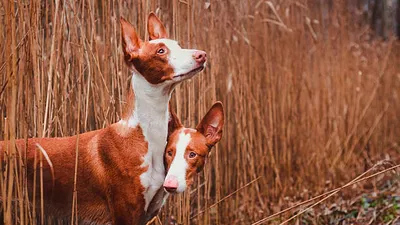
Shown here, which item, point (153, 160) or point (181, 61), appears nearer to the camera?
point (181, 61)

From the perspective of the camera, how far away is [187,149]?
1937mm

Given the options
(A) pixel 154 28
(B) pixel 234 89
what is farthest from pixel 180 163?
(B) pixel 234 89

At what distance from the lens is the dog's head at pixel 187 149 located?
186cm

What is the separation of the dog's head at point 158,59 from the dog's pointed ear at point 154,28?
102 millimetres

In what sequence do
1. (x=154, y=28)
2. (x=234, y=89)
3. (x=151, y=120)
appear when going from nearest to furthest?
(x=151, y=120) < (x=154, y=28) < (x=234, y=89)

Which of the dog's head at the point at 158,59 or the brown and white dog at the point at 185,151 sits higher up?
the dog's head at the point at 158,59

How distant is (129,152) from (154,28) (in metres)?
0.41

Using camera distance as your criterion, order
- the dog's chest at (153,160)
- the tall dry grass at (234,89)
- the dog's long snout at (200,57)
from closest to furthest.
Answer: the dog's long snout at (200,57)
the dog's chest at (153,160)
the tall dry grass at (234,89)

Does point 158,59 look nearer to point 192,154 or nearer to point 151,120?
point 151,120

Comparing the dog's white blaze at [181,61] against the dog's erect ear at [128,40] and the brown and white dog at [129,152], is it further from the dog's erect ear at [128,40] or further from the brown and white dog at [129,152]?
the dog's erect ear at [128,40]

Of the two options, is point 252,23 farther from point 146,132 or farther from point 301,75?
point 146,132

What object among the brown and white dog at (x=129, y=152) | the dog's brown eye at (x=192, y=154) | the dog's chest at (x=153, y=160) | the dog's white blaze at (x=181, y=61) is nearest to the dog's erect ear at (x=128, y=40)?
the brown and white dog at (x=129, y=152)

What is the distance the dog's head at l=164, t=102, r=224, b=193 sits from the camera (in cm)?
186

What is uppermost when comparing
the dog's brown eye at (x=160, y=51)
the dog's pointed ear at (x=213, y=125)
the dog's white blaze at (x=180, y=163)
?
the dog's brown eye at (x=160, y=51)
